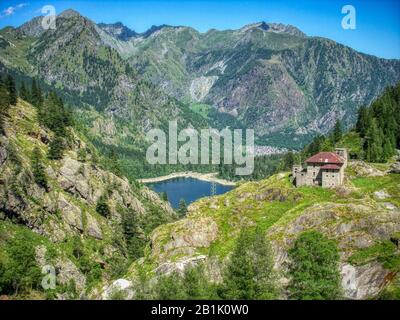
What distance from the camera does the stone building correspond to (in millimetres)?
106306

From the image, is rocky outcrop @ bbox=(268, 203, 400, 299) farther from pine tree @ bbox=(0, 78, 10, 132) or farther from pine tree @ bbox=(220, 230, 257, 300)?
pine tree @ bbox=(0, 78, 10, 132)

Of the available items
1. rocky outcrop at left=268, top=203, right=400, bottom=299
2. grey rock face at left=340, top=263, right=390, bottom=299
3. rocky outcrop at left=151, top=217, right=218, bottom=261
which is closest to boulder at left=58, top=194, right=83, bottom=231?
rocky outcrop at left=151, top=217, right=218, bottom=261

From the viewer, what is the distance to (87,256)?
14675 cm

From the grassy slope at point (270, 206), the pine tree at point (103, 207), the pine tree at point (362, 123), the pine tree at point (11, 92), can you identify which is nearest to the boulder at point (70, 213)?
the pine tree at point (103, 207)

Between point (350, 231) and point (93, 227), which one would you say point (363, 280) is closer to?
point (350, 231)

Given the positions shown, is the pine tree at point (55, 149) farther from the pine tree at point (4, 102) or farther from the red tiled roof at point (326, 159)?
the red tiled roof at point (326, 159)

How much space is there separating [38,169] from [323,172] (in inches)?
3634

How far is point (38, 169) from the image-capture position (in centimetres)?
15662

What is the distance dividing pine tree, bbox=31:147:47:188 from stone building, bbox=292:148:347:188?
8379 cm

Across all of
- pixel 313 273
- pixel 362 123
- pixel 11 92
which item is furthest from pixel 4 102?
pixel 313 273

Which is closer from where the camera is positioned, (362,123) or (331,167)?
(331,167)

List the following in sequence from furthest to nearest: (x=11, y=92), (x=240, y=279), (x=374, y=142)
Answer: (x=11, y=92) < (x=374, y=142) < (x=240, y=279)

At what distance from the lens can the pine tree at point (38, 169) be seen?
156 meters
